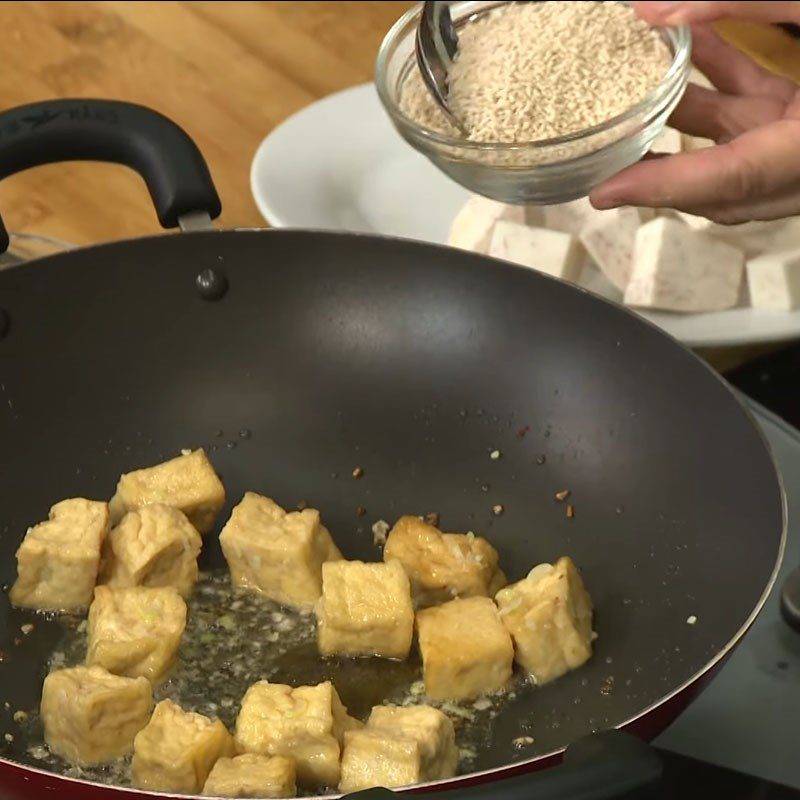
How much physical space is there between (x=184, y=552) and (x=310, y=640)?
13cm

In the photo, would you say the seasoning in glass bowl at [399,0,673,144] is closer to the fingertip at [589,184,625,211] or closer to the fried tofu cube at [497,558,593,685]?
the fingertip at [589,184,625,211]

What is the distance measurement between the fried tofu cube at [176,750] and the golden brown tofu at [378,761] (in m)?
0.09

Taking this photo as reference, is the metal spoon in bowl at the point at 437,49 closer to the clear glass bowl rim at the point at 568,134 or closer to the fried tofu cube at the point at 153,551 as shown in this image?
the clear glass bowl rim at the point at 568,134

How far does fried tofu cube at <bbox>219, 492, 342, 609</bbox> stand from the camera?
100cm

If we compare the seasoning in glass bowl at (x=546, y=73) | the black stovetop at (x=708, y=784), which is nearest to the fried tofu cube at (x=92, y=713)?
the black stovetop at (x=708, y=784)

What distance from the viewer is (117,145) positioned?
3.74 ft

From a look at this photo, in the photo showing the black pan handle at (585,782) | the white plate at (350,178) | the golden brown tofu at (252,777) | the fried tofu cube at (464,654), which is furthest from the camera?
the white plate at (350,178)

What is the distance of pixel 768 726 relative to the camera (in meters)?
0.92

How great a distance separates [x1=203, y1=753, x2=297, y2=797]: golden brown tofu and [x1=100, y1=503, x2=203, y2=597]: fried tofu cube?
22cm

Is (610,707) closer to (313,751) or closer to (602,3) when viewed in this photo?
(313,751)

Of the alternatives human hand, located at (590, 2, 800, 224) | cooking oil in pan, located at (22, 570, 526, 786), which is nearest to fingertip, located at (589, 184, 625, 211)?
human hand, located at (590, 2, 800, 224)

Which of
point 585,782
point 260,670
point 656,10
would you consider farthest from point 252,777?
point 656,10

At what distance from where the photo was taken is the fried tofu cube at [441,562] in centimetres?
100

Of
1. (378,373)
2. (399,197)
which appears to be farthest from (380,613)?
(399,197)
